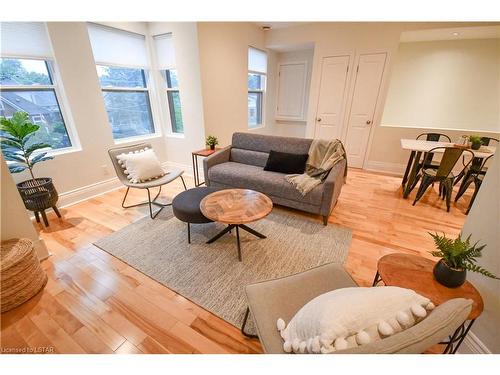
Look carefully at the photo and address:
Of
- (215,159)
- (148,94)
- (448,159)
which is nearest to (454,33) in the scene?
(448,159)

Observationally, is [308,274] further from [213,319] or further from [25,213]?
[25,213]

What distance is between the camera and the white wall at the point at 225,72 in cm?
320

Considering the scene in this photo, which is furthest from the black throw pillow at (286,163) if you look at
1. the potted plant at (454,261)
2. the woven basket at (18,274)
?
the woven basket at (18,274)

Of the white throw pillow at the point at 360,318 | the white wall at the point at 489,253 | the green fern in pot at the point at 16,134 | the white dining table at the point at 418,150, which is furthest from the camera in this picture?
the white dining table at the point at 418,150

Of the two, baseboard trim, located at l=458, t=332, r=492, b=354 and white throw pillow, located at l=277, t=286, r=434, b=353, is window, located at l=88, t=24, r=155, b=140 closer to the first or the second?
white throw pillow, located at l=277, t=286, r=434, b=353

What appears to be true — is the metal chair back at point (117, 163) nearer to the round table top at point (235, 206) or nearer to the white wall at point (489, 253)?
the round table top at point (235, 206)

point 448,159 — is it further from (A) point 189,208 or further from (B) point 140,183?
(B) point 140,183

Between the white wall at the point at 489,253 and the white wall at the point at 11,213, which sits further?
the white wall at the point at 11,213

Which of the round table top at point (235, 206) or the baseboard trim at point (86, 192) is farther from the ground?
the round table top at point (235, 206)

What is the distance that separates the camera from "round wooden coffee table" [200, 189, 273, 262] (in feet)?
5.41

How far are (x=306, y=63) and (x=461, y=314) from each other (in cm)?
544

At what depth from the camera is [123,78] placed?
3238mm

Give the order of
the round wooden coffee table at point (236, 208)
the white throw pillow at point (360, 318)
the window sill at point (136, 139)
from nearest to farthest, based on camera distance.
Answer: the white throw pillow at point (360, 318)
the round wooden coffee table at point (236, 208)
the window sill at point (136, 139)

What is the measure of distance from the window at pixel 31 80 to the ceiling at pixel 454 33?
16.2 ft
